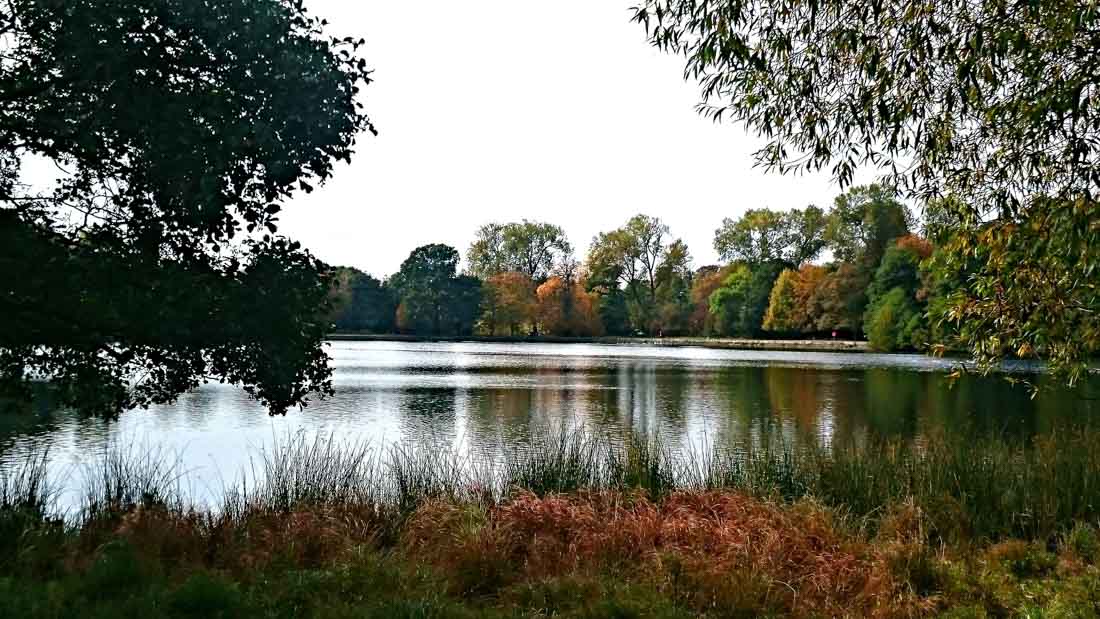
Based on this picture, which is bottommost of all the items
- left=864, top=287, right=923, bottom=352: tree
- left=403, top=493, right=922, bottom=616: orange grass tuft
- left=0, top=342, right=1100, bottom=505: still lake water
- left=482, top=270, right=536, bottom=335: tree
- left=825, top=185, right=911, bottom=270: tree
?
left=0, top=342, right=1100, bottom=505: still lake water

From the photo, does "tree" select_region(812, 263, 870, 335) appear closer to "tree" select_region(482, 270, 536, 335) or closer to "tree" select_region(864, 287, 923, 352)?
"tree" select_region(864, 287, 923, 352)

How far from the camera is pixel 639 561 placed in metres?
6.75

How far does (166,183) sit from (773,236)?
289ft

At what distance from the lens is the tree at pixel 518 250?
328 feet

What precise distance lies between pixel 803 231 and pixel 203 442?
80.3 m

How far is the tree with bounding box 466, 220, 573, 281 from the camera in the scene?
100m

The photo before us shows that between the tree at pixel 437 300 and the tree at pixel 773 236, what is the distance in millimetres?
28771

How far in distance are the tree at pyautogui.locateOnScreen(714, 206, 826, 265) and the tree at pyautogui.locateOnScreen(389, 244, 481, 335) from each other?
94.4 feet

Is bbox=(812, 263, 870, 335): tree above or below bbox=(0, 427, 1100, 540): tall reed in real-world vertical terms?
above

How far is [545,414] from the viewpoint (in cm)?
2227

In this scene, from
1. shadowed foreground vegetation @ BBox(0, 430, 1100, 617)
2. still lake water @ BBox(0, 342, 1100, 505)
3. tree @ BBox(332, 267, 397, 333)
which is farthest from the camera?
tree @ BBox(332, 267, 397, 333)

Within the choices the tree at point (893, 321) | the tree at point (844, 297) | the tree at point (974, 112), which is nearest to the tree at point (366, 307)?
the tree at point (844, 297)

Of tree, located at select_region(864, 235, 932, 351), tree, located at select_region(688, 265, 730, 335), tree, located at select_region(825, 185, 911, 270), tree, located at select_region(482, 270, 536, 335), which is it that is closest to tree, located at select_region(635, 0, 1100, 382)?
tree, located at select_region(864, 235, 932, 351)

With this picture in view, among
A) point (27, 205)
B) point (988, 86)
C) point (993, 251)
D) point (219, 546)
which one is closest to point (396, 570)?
point (219, 546)
